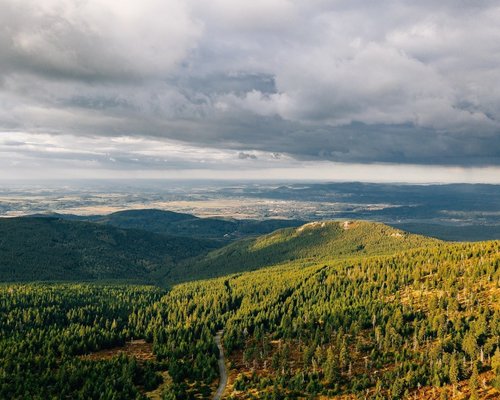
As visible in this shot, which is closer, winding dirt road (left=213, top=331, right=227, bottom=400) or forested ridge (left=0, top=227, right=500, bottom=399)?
forested ridge (left=0, top=227, right=500, bottom=399)

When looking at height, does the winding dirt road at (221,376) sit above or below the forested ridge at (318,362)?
below

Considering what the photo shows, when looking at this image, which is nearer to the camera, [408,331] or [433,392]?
[433,392]

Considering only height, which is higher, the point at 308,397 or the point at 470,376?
the point at 470,376

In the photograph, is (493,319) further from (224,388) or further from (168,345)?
(168,345)

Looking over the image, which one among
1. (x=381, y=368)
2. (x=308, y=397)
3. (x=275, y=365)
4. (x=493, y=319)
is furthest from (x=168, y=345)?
(x=493, y=319)

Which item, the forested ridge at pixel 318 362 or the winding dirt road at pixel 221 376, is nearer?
the forested ridge at pixel 318 362

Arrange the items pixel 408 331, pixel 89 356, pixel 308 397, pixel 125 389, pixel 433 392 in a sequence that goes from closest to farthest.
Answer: pixel 433 392 < pixel 308 397 < pixel 125 389 < pixel 408 331 < pixel 89 356

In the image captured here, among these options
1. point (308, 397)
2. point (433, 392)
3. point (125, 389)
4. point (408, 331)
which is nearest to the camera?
point (433, 392)

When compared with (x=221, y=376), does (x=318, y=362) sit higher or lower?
higher

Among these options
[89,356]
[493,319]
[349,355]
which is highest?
[493,319]

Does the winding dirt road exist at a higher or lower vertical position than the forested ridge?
lower

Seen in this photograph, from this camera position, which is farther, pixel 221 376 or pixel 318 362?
pixel 221 376
